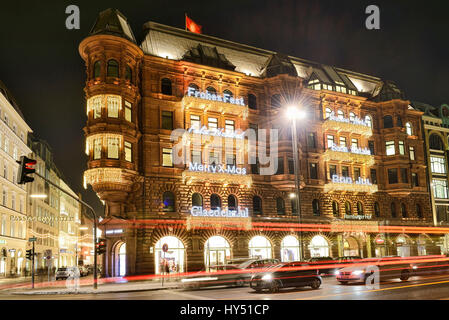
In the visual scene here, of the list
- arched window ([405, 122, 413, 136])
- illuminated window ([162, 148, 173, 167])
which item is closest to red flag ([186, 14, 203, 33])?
illuminated window ([162, 148, 173, 167])

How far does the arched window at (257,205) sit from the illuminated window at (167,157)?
368 inches

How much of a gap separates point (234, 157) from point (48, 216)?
175ft

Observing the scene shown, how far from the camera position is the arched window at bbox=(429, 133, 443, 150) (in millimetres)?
60531

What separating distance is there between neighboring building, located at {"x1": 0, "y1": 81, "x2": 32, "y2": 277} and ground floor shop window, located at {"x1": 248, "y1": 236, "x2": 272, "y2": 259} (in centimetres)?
3079

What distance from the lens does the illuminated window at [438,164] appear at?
59844mm

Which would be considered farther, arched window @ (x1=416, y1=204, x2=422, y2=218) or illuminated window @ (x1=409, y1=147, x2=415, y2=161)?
illuminated window @ (x1=409, y1=147, x2=415, y2=161)

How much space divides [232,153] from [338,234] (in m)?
15.1

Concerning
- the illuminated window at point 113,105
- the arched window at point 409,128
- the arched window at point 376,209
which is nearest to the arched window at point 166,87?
the illuminated window at point 113,105

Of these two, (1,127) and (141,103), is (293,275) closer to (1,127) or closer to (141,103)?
(141,103)

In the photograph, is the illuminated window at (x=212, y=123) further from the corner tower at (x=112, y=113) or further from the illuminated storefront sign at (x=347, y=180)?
the illuminated storefront sign at (x=347, y=180)

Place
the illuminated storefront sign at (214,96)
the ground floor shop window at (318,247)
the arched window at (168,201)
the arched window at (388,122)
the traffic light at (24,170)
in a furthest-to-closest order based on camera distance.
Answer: the arched window at (388,122)
the ground floor shop window at (318,247)
the illuminated storefront sign at (214,96)
the arched window at (168,201)
the traffic light at (24,170)

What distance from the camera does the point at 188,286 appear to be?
1109 inches

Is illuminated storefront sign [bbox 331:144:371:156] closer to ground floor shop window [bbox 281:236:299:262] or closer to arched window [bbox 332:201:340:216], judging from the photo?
arched window [bbox 332:201:340:216]
